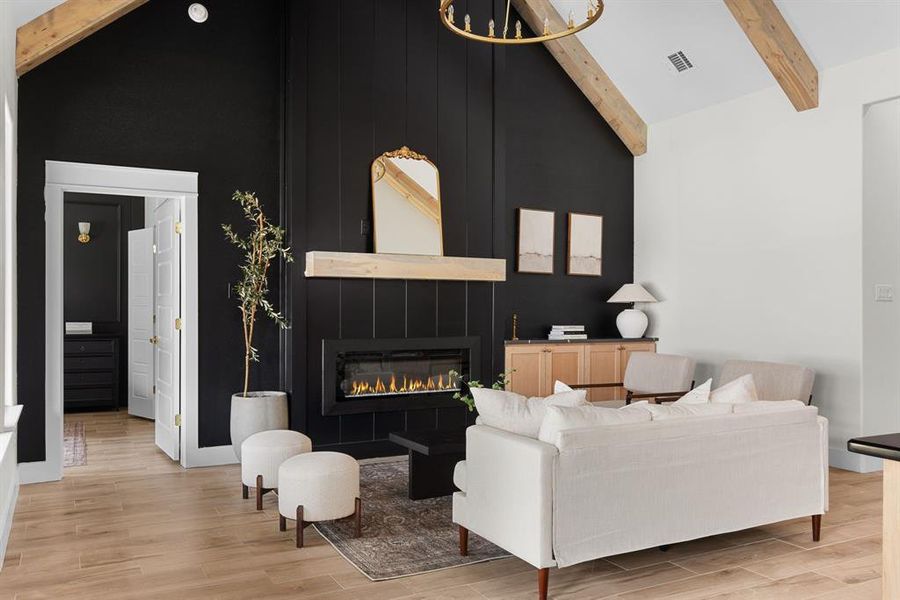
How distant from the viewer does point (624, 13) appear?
6.91 meters

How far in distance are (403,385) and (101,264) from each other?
490 cm

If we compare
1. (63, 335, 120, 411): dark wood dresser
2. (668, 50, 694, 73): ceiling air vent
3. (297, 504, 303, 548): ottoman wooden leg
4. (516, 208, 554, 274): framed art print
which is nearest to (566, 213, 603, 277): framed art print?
(516, 208, 554, 274): framed art print

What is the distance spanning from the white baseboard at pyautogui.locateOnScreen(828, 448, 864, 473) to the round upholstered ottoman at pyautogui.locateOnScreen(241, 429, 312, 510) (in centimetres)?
433

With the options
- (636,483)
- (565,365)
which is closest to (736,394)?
(636,483)

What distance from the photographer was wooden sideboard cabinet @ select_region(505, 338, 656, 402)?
23.3 feet

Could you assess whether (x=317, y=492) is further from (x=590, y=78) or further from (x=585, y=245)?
(x=590, y=78)

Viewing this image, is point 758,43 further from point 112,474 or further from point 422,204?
point 112,474

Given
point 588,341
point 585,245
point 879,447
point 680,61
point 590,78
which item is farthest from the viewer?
point 585,245

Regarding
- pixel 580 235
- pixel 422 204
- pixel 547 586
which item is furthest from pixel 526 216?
pixel 547 586

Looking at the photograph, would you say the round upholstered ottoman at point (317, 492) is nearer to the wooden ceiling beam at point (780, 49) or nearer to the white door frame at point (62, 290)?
the white door frame at point (62, 290)

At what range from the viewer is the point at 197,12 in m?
5.93

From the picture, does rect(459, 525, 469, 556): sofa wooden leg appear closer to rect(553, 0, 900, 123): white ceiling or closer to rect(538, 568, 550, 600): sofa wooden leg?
rect(538, 568, 550, 600): sofa wooden leg

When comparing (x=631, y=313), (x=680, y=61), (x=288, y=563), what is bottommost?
(x=288, y=563)

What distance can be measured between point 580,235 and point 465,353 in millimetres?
2064
